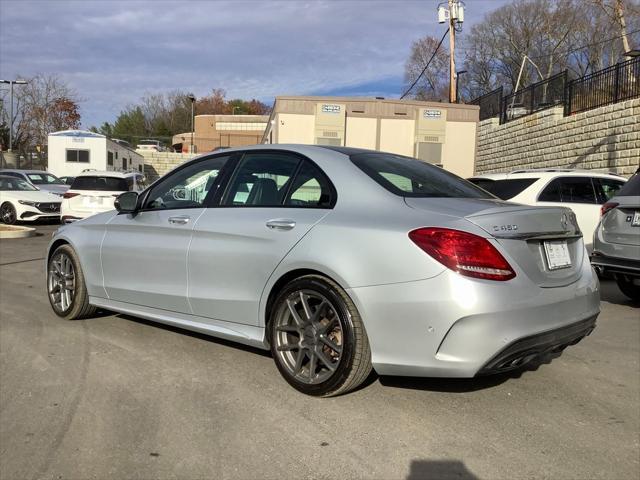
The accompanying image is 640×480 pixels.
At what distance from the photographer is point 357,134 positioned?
68.8ft

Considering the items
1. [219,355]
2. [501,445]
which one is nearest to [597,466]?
[501,445]

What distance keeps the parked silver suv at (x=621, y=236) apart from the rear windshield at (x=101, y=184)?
1014 centimetres

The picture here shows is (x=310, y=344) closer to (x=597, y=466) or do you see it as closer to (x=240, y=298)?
(x=240, y=298)

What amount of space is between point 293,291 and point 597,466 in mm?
1897

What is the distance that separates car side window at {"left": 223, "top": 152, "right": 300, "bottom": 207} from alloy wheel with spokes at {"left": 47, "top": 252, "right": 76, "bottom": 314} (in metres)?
2.09

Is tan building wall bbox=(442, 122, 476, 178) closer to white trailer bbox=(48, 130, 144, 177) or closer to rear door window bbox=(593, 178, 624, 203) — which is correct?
rear door window bbox=(593, 178, 624, 203)

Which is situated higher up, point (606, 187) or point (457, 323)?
point (606, 187)

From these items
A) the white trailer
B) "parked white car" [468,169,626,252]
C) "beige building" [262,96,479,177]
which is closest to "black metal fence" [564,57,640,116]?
"beige building" [262,96,479,177]

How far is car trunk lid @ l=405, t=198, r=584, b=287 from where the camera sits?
120 inches

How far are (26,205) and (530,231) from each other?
50.4 ft

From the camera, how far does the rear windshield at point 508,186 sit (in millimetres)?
8461

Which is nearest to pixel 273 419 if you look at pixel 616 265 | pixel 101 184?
pixel 616 265

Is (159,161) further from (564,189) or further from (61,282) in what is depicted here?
(61,282)

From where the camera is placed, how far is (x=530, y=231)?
3.18 metres
